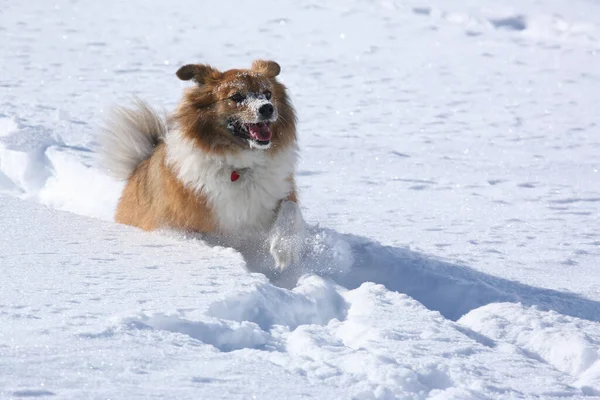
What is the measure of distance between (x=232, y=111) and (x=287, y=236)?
2.50 ft

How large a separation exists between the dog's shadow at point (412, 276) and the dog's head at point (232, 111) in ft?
2.01

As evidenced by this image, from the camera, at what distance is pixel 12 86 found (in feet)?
29.0

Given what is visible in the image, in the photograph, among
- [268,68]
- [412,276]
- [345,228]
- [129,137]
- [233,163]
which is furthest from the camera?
[129,137]

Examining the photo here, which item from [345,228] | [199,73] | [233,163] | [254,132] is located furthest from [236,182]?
[345,228]

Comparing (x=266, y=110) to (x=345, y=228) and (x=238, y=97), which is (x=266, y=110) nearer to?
(x=238, y=97)

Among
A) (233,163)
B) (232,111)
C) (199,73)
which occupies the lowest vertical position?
(233,163)

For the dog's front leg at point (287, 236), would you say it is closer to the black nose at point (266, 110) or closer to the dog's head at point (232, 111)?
the dog's head at point (232, 111)

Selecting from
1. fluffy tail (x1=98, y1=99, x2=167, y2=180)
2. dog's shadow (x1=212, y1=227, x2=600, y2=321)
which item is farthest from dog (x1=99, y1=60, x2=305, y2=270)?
fluffy tail (x1=98, y1=99, x2=167, y2=180)

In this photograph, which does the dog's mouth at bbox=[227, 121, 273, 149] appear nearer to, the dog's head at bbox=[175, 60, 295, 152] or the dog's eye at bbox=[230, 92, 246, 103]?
the dog's head at bbox=[175, 60, 295, 152]

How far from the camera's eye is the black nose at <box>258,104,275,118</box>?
4.80 meters

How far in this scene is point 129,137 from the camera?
5.72 m

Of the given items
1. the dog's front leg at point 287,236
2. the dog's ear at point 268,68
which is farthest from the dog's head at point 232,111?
the dog's front leg at point 287,236

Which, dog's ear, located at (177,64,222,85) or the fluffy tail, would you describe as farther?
the fluffy tail

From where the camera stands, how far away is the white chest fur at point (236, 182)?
500cm
